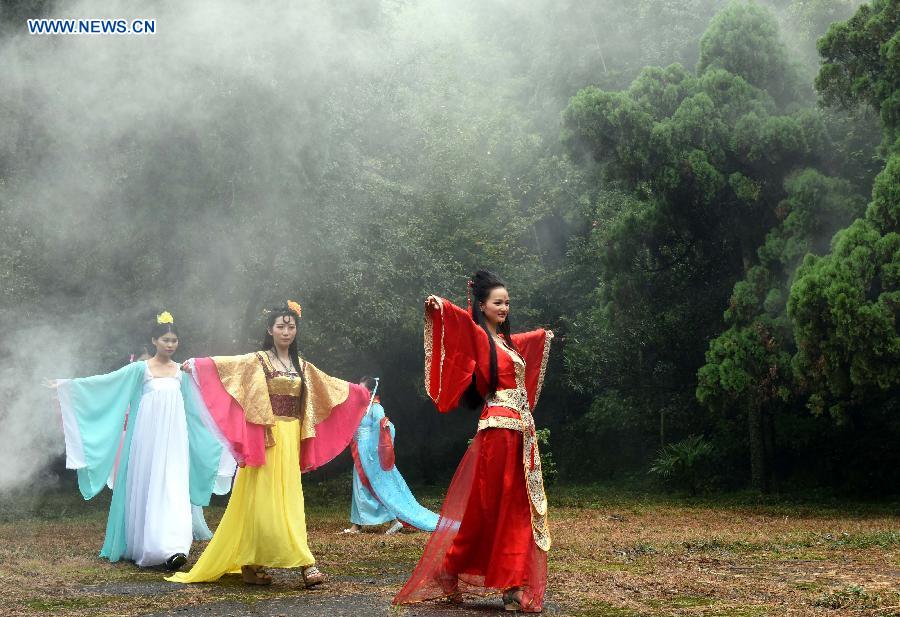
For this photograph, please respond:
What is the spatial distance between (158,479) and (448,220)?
1153 cm

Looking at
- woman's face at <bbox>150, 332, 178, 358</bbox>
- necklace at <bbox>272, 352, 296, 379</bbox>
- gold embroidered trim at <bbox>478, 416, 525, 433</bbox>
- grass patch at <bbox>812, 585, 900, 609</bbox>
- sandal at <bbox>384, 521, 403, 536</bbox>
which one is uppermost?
woman's face at <bbox>150, 332, 178, 358</bbox>

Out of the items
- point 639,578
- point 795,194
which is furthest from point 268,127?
point 639,578

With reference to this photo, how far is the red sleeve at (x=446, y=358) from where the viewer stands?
17.0ft

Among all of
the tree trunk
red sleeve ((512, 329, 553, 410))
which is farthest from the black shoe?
the tree trunk

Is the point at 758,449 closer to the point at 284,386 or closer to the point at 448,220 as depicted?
the point at 448,220

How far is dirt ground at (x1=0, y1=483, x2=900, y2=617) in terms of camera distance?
496 centimetres

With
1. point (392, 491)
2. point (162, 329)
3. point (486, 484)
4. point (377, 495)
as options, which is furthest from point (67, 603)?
point (392, 491)

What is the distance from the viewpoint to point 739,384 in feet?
42.9

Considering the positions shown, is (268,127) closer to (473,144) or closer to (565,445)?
(473,144)

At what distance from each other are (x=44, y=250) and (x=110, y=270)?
0.76m

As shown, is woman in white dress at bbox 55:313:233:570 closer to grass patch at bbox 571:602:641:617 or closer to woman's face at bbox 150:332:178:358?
woman's face at bbox 150:332:178:358

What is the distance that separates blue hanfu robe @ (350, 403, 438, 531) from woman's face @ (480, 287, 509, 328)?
16.9 ft

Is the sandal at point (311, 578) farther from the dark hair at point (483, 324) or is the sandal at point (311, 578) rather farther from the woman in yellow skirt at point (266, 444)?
the dark hair at point (483, 324)

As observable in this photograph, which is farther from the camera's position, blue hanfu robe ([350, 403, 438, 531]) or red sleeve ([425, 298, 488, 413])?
blue hanfu robe ([350, 403, 438, 531])
